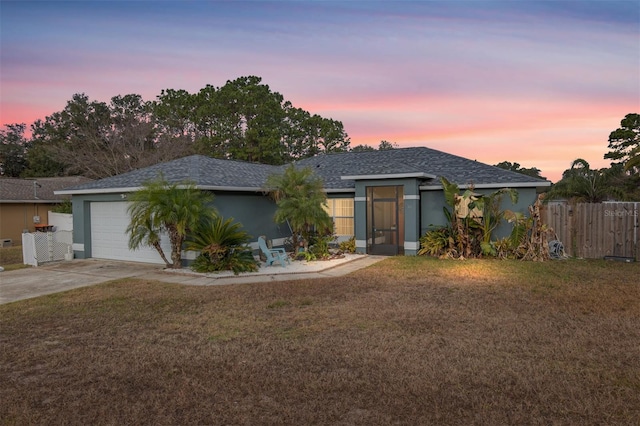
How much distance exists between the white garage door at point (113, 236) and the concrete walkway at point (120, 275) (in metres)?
0.41

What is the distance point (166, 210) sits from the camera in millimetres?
11320

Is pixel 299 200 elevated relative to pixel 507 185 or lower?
lower

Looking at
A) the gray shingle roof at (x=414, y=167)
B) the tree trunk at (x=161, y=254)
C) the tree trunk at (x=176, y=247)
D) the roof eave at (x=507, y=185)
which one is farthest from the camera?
the gray shingle roof at (x=414, y=167)

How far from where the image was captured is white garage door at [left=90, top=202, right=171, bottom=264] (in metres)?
14.1

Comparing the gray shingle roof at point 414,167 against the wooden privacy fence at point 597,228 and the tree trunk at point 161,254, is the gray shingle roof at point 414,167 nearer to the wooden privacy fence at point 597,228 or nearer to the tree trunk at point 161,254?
the wooden privacy fence at point 597,228

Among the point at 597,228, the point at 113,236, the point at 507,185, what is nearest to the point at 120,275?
the point at 113,236

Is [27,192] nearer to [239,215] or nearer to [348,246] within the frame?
[239,215]

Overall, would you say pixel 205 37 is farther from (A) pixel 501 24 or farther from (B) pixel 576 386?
(B) pixel 576 386

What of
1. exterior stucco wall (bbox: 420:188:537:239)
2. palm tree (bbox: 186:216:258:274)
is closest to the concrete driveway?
palm tree (bbox: 186:216:258:274)

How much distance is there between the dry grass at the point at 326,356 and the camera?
3.97 m

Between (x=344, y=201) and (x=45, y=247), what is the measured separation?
1130 cm

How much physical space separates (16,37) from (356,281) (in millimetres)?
13079

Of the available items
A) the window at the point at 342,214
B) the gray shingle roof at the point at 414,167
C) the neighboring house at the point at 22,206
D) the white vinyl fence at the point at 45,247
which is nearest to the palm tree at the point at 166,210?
the white vinyl fence at the point at 45,247

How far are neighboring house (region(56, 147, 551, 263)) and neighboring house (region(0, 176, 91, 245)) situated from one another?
1060 centimetres
